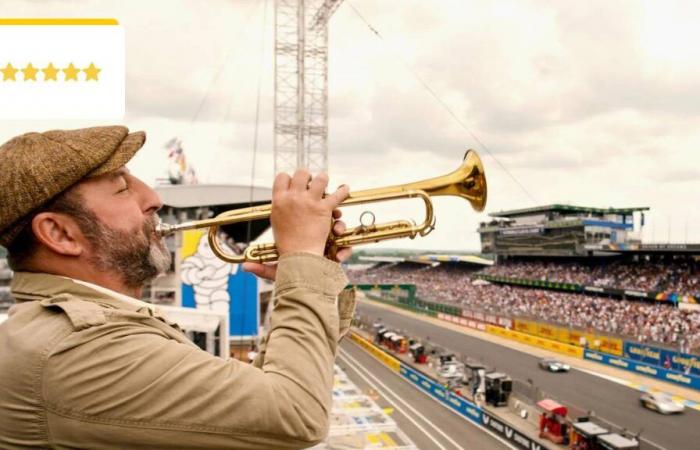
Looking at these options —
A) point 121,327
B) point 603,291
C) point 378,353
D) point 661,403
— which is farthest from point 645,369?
point 121,327

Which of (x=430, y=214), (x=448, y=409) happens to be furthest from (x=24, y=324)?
(x=448, y=409)

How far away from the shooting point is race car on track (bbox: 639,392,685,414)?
60.3ft

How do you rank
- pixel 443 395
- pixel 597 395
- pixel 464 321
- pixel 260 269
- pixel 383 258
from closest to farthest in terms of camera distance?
pixel 260 269, pixel 443 395, pixel 597 395, pixel 464 321, pixel 383 258

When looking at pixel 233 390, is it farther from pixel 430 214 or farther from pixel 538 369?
pixel 538 369

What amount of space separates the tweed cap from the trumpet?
0.38 m

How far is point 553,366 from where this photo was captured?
25000mm

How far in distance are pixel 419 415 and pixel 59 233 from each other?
735 inches

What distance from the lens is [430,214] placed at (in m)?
2.99

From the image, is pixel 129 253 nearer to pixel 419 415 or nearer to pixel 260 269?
pixel 260 269

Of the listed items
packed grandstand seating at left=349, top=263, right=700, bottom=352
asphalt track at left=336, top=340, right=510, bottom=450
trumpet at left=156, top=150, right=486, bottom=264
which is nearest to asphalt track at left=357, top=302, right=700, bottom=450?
asphalt track at left=336, top=340, right=510, bottom=450

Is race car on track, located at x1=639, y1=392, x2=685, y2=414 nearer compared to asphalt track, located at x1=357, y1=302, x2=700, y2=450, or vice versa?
asphalt track, located at x1=357, y1=302, x2=700, y2=450

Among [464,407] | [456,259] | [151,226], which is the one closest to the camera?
[151,226]

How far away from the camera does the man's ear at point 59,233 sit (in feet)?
4.99

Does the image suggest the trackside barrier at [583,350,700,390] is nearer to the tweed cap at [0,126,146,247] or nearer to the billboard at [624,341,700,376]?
the billboard at [624,341,700,376]
